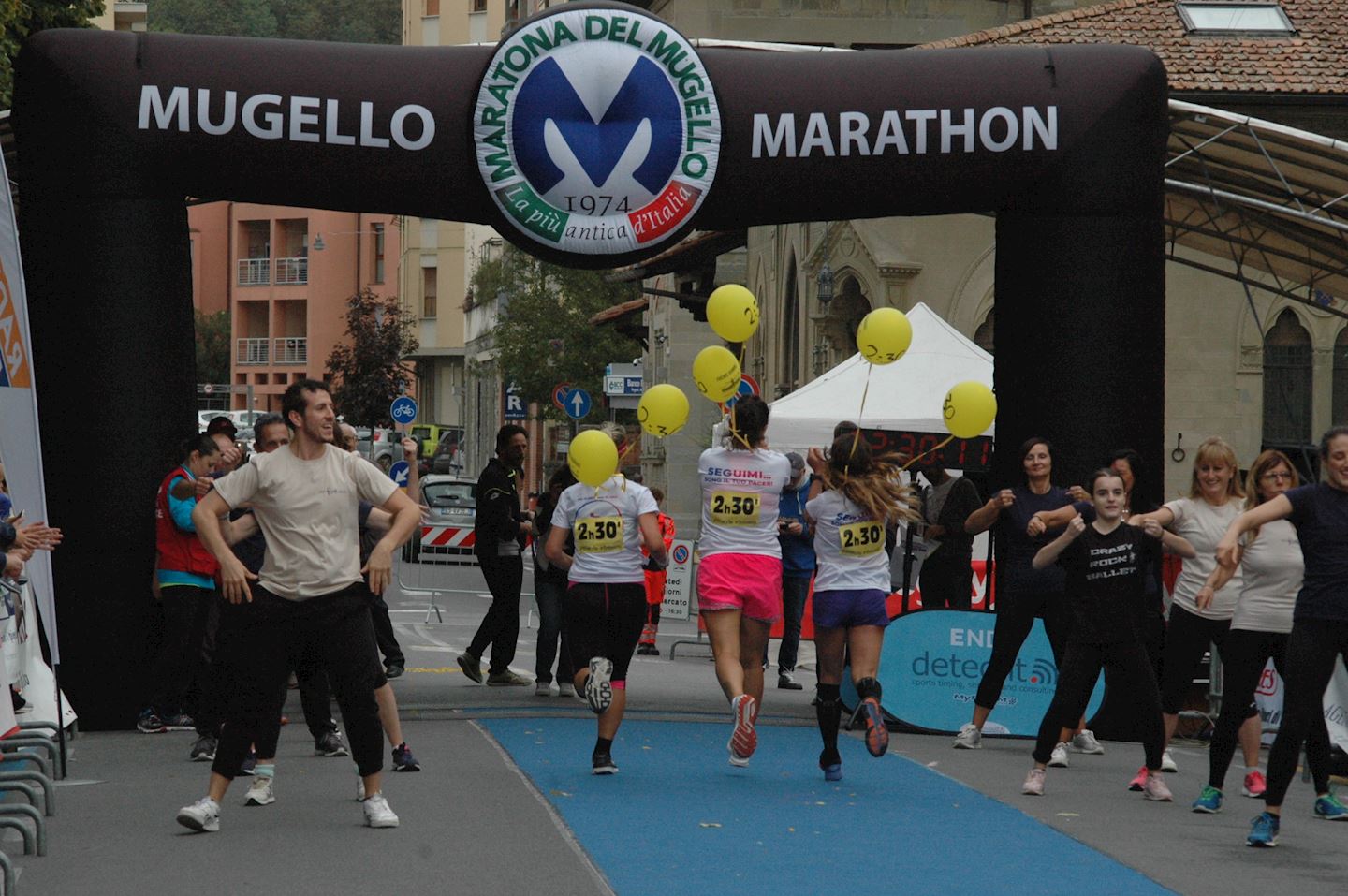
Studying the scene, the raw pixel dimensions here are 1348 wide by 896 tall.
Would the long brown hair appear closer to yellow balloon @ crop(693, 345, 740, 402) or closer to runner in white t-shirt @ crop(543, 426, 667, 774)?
runner in white t-shirt @ crop(543, 426, 667, 774)

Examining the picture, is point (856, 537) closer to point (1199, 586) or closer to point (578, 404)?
point (1199, 586)

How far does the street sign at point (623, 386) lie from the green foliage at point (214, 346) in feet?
209

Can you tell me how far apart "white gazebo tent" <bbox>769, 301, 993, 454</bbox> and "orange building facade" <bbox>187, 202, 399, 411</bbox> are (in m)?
69.7

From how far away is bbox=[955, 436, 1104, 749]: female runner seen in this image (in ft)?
38.5

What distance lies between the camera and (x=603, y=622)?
10523 mm

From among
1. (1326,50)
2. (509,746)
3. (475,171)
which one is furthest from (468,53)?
(1326,50)

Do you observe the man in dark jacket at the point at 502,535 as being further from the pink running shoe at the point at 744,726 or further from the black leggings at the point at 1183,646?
the black leggings at the point at 1183,646

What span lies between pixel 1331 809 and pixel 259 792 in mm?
5231

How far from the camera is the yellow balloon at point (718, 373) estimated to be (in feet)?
38.3

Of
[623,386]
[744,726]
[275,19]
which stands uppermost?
[275,19]

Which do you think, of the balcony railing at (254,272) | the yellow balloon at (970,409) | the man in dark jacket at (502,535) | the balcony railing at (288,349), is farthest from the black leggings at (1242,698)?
the balcony railing at (254,272)

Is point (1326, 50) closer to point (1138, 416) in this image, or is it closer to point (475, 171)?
point (1138, 416)

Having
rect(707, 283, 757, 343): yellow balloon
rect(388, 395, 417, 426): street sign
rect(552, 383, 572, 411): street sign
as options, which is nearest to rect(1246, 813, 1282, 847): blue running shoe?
rect(707, 283, 757, 343): yellow balloon

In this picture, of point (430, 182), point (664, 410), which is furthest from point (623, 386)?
point (664, 410)
